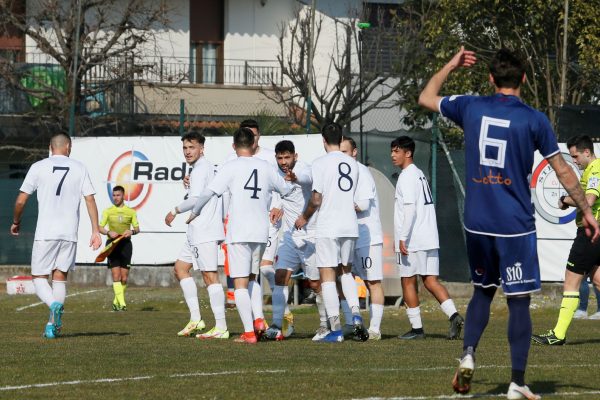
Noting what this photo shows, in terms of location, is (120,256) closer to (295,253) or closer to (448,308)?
(295,253)

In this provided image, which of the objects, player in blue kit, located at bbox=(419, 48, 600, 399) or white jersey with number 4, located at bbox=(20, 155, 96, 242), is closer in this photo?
player in blue kit, located at bbox=(419, 48, 600, 399)

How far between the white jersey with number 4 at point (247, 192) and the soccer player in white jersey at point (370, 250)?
1.44m

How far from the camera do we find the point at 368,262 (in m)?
13.9

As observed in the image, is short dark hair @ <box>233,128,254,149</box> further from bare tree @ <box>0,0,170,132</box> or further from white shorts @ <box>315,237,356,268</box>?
bare tree @ <box>0,0,170,132</box>

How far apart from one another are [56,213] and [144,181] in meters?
11.0

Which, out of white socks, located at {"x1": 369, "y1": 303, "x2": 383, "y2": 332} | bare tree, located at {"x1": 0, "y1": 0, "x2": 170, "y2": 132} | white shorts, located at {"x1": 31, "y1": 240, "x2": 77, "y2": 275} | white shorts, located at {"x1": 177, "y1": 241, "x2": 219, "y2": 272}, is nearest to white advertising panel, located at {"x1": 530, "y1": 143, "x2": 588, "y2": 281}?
white socks, located at {"x1": 369, "y1": 303, "x2": 383, "y2": 332}

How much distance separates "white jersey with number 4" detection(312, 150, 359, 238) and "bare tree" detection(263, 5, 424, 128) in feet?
59.8

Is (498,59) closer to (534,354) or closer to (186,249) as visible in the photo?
(534,354)

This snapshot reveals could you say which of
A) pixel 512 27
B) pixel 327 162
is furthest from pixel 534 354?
pixel 512 27

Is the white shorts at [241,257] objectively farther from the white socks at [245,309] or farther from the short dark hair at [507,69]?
the short dark hair at [507,69]

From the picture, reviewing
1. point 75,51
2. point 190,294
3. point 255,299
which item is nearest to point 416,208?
point 255,299

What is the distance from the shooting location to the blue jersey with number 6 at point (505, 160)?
26.6ft

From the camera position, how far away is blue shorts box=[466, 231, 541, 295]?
8117 millimetres

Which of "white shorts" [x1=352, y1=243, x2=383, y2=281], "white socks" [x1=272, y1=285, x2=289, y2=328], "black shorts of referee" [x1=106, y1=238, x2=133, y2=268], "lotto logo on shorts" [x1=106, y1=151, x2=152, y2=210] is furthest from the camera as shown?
"lotto logo on shorts" [x1=106, y1=151, x2=152, y2=210]
